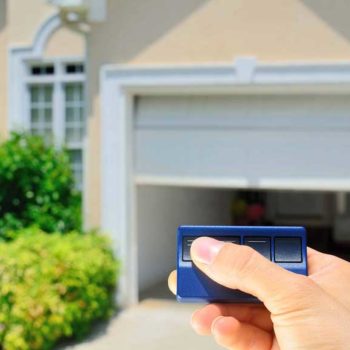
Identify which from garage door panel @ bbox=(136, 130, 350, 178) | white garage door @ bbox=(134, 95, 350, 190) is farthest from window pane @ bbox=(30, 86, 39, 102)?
garage door panel @ bbox=(136, 130, 350, 178)

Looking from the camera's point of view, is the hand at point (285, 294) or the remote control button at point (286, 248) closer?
the hand at point (285, 294)

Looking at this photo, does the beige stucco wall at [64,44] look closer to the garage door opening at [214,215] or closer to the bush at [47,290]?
the garage door opening at [214,215]

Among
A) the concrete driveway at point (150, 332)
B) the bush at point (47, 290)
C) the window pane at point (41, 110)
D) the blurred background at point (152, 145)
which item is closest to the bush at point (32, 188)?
the blurred background at point (152, 145)

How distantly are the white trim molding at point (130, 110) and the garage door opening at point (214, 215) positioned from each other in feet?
1.46

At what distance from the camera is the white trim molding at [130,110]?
6844 mm

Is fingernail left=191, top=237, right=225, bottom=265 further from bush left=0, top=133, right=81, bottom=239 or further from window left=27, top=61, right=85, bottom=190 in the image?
window left=27, top=61, right=85, bottom=190

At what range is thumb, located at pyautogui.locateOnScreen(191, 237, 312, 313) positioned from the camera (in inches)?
55.4

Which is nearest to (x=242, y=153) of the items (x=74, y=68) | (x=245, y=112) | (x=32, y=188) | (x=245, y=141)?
(x=245, y=141)

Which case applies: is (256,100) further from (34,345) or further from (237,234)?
(237,234)

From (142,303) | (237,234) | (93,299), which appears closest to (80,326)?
(93,299)

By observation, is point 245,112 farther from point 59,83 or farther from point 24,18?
point 24,18

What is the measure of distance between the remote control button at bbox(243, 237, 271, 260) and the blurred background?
4.45 meters

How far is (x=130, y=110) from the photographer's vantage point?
7.47m

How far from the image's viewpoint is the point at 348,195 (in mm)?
14492
